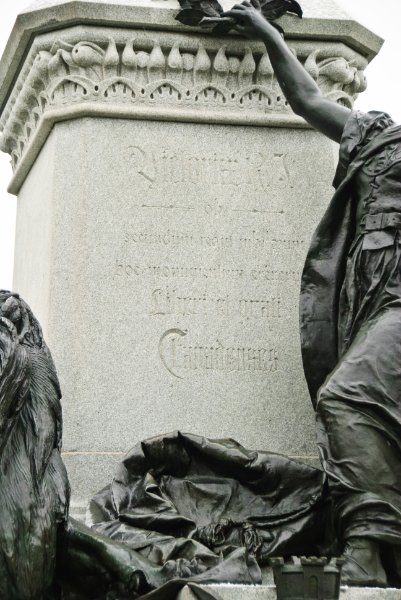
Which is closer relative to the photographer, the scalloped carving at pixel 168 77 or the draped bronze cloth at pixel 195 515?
the draped bronze cloth at pixel 195 515

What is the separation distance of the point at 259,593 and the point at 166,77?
12.8ft

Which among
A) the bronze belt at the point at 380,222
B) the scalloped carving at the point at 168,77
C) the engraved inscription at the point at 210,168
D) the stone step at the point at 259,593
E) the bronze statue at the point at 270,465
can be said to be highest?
the scalloped carving at the point at 168,77

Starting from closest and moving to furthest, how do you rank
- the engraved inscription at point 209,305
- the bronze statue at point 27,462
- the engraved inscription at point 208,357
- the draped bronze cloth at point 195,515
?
the bronze statue at point 27,462 → the draped bronze cloth at point 195,515 → the engraved inscription at point 208,357 → the engraved inscription at point 209,305

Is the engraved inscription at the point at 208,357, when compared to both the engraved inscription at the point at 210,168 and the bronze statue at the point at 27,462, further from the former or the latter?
the bronze statue at the point at 27,462

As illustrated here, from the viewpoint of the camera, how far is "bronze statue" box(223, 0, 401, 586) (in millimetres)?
6906

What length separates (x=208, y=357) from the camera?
837cm

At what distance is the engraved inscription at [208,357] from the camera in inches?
327

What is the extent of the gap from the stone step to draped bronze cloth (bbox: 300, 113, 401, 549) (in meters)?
0.52

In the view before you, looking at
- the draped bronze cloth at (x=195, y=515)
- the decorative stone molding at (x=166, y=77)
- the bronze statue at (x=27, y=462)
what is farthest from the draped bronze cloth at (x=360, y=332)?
the bronze statue at (x=27, y=462)

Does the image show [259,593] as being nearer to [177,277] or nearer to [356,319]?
[356,319]

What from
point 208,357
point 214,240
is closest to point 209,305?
point 208,357

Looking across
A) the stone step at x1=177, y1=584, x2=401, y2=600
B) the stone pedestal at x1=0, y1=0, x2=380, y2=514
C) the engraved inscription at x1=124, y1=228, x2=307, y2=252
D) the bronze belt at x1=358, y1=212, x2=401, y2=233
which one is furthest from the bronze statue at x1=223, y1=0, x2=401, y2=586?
the engraved inscription at x1=124, y1=228, x2=307, y2=252

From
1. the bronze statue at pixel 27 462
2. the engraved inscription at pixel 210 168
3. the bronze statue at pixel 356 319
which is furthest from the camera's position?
the engraved inscription at pixel 210 168

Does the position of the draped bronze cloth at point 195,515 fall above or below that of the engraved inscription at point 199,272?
below
